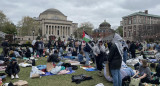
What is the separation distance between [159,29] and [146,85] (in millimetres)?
54055

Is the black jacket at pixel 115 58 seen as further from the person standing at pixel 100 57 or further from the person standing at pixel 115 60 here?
the person standing at pixel 100 57

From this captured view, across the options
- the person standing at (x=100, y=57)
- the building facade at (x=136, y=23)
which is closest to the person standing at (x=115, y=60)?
the person standing at (x=100, y=57)

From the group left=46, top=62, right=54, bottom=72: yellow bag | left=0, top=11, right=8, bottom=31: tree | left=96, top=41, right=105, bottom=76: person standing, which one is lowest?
left=46, top=62, right=54, bottom=72: yellow bag

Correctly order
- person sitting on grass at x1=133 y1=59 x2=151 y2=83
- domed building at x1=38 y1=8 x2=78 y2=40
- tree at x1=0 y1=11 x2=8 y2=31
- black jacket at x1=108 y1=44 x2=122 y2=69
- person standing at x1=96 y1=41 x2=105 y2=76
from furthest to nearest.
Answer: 1. domed building at x1=38 y1=8 x2=78 y2=40
2. tree at x1=0 y1=11 x2=8 y2=31
3. person standing at x1=96 y1=41 x2=105 y2=76
4. person sitting on grass at x1=133 y1=59 x2=151 y2=83
5. black jacket at x1=108 y1=44 x2=122 y2=69

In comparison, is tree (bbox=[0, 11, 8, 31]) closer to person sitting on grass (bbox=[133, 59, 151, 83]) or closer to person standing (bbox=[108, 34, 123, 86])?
person standing (bbox=[108, 34, 123, 86])

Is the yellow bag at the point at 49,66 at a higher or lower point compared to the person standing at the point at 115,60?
lower

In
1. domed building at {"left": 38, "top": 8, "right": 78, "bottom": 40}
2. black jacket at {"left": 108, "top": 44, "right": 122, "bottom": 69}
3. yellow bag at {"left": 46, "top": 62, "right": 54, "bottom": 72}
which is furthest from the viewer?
domed building at {"left": 38, "top": 8, "right": 78, "bottom": 40}

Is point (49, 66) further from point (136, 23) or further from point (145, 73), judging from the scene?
point (136, 23)

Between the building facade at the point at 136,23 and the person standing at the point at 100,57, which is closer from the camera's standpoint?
the person standing at the point at 100,57

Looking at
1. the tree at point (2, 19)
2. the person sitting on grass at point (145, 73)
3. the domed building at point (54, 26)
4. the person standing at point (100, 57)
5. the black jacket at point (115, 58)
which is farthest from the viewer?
the domed building at point (54, 26)

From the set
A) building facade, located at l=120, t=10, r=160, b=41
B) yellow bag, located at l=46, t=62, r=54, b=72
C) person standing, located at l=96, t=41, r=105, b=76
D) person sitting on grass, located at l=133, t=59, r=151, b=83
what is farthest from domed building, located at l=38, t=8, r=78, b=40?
person sitting on grass, located at l=133, t=59, r=151, b=83

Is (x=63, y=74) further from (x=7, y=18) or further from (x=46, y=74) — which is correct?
(x=7, y=18)

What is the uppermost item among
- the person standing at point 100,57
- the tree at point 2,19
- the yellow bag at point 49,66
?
the tree at point 2,19

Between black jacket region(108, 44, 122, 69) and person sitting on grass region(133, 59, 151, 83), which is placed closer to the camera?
black jacket region(108, 44, 122, 69)
